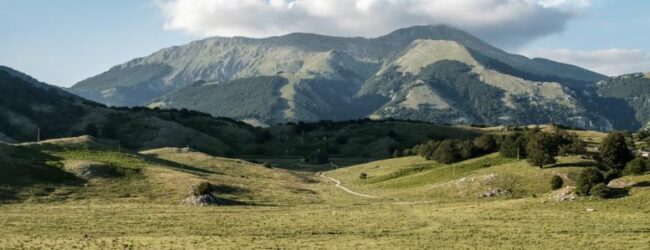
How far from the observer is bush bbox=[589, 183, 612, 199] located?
71.8m

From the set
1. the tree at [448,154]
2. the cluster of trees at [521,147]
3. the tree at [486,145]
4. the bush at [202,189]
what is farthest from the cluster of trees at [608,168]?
the bush at [202,189]

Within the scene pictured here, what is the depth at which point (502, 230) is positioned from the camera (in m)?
56.1

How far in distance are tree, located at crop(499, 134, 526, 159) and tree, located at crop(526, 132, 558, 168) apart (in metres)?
9.45

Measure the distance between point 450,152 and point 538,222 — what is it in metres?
63.8

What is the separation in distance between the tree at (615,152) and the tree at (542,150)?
755 cm

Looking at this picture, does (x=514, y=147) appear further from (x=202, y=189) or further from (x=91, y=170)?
(x=91, y=170)

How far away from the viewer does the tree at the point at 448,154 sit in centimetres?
12269

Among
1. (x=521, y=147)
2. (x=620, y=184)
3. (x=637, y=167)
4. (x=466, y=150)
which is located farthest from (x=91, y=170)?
(x=637, y=167)

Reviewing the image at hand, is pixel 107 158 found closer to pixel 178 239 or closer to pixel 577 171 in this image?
pixel 178 239

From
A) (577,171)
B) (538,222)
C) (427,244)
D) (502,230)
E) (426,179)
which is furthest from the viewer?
(426,179)

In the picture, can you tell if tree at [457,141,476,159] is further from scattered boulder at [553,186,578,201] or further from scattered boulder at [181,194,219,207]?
scattered boulder at [181,194,219,207]

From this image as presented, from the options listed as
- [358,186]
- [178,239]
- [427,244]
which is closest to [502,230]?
[427,244]

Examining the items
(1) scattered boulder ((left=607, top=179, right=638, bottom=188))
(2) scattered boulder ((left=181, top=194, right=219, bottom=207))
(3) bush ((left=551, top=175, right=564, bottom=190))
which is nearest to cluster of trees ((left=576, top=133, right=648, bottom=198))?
(1) scattered boulder ((left=607, top=179, right=638, bottom=188))

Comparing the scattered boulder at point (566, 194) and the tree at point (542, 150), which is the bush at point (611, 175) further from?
the tree at point (542, 150)
